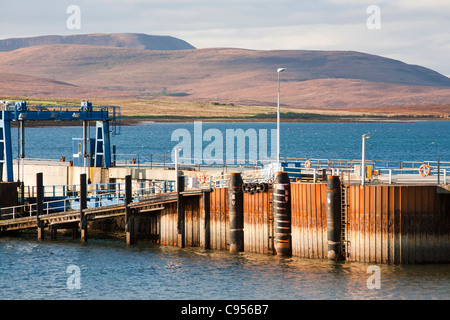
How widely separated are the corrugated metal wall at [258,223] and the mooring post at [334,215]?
3823mm

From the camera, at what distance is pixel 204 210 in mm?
43625

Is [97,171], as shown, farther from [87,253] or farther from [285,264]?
[285,264]

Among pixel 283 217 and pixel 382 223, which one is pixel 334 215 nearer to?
pixel 382 223

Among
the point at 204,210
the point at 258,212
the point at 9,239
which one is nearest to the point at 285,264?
the point at 258,212

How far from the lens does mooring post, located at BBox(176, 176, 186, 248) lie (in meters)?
44.3

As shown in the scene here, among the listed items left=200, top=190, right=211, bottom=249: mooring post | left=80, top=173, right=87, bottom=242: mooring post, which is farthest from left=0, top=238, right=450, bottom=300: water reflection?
left=80, top=173, right=87, bottom=242: mooring post

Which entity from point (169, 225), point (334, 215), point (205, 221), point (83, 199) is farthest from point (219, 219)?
point (83, 199)

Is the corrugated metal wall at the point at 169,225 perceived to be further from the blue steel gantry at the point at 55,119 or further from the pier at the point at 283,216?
the blue steel gantry at the point at 55,119

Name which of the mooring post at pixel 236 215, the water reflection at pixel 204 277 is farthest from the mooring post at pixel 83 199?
the mooring post at pixel 236 215

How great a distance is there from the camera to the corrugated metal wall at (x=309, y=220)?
39.9 meters

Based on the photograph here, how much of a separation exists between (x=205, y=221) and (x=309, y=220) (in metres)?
6.71

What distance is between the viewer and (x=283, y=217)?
134 ft

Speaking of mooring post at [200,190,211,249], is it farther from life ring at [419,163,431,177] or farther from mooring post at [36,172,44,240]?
life ring at [419,163,431,177]

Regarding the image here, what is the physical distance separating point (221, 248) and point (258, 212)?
3345 millimetres
